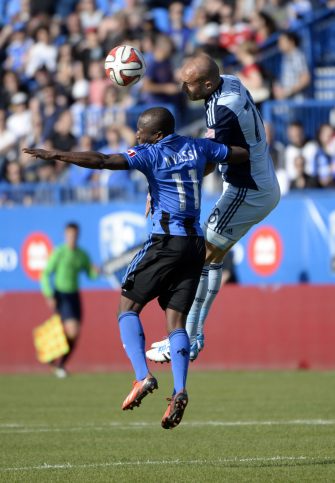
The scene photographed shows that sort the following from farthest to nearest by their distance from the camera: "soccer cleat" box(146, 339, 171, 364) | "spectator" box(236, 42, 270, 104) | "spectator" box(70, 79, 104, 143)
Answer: "spectator" box(70, 79, 104, 143)
"spectator" box(236, 42, 270, 104)
"soccer cleat" box(146, 339, 171, 364)

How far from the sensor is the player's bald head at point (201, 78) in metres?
9.75

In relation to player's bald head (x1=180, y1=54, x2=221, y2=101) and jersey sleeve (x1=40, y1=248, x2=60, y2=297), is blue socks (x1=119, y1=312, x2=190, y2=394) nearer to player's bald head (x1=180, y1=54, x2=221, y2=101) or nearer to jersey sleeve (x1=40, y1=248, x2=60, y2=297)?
player's bald head (x1=180, y1=54, x2=221, y2=101)

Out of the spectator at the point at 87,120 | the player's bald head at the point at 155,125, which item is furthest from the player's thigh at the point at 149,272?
the spectator at the point at 87,120

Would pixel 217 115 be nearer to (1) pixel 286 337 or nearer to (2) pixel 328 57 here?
(1) pixel 286 337

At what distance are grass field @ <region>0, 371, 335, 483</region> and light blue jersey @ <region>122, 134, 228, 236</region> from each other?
183 cm

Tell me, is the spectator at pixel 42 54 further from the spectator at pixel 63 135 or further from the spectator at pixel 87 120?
the spectator at pixel 63 135

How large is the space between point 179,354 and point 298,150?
10.3m

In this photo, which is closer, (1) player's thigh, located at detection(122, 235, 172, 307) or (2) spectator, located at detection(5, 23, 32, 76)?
(1) player's thigh, located at detection(122, 235, 172, 307)

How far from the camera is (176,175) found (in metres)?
9.13

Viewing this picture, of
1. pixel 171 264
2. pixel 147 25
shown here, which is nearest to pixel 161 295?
pixel 171 264

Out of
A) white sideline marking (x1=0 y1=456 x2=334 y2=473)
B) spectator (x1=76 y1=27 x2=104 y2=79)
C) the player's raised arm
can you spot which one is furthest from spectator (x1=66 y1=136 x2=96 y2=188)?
white sideline marking (x1=0 y1=456 x2=334 y2=473)

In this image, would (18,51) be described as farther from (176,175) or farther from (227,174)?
(176,175)

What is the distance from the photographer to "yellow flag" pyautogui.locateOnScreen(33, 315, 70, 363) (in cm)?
1927

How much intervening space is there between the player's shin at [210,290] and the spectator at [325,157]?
870 cm
